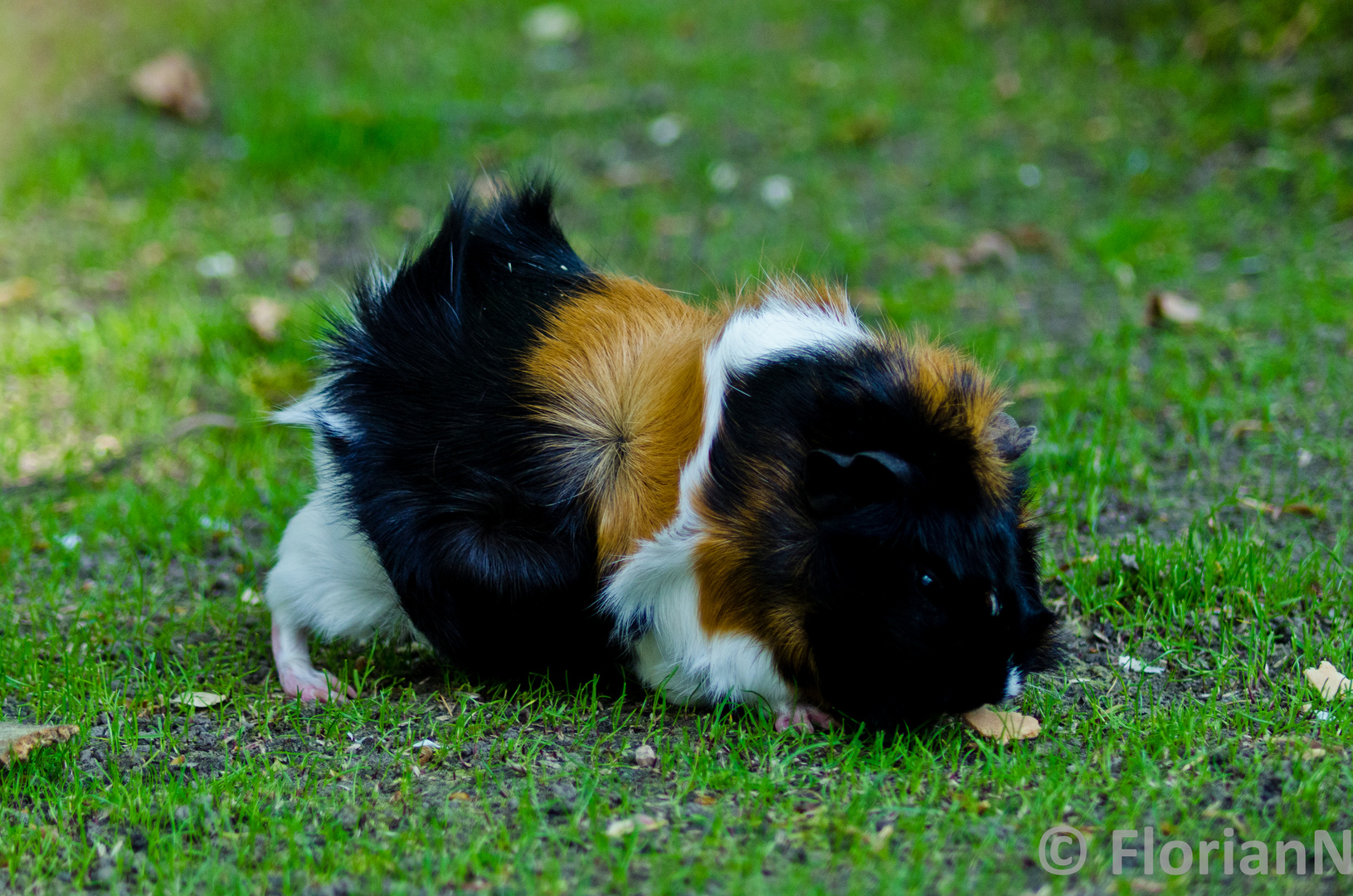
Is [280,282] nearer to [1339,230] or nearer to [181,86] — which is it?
[181,86]

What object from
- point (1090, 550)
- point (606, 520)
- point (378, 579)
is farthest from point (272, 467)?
point (1090, 550)

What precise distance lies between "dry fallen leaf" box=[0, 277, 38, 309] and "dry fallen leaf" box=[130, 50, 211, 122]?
1715 millimetres

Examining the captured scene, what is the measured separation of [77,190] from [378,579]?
383cm

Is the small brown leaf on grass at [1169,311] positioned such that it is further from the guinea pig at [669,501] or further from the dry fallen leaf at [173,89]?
the dry fallen leaf at [173,89]

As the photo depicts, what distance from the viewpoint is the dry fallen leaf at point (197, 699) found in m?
2.36

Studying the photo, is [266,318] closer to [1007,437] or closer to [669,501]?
[669,501]

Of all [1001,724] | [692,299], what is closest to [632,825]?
[1001,724]

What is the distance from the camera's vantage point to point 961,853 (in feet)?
5.84

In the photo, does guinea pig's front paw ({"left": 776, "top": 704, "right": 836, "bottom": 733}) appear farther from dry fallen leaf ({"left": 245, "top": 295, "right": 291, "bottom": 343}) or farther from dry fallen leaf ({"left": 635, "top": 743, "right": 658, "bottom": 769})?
dry fallen leaf ({"left": 245, "top": 295, "right": 291, "bottom": 343})

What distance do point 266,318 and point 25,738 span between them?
2317mm

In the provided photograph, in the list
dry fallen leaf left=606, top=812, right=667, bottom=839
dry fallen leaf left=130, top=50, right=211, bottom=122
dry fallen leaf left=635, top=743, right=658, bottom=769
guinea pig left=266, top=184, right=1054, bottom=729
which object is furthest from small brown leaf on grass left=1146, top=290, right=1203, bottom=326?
dry fallen leaf left=130, top=50, right=211, bottom=122

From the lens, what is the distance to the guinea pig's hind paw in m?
2.39

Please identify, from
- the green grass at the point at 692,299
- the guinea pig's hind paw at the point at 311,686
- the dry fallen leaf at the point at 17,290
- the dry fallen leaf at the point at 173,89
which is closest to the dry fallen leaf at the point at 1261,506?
the green grass at the point at 692,299

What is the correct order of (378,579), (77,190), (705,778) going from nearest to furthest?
(705,778) → (378,579) → (77,190)
